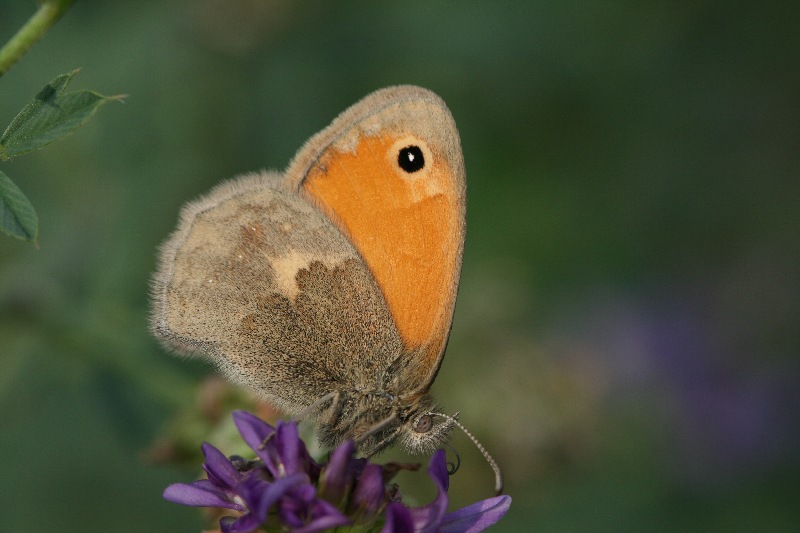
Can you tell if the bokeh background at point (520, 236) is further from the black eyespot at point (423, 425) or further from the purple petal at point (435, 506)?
the purple petal at point (435, 506)

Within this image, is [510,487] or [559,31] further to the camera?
[559,31]

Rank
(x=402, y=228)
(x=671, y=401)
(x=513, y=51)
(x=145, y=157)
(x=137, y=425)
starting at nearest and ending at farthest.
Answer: (x=402, y=228) < (x=137, y=425) < (x=145, y=157) < (x=513, y=51) < (x=671, y=401)

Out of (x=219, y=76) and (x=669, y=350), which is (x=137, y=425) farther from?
(x=669, y=350)

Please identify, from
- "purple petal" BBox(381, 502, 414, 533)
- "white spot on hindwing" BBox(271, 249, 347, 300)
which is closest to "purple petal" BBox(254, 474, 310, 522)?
"purple petal" BBox(381, 502, 414, 533)

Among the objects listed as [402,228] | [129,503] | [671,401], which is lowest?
[671,401]

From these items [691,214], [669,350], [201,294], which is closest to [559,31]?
[691,214]

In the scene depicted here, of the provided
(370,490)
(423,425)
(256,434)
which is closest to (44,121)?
(256,434)

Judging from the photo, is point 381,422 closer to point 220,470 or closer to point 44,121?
point 220,470

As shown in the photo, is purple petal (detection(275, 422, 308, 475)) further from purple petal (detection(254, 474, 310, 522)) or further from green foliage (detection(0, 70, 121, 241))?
green foliage (detection(0, 70, 121, 241))
